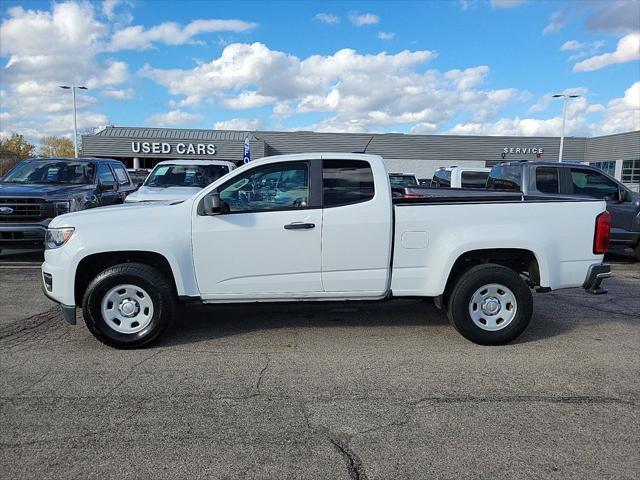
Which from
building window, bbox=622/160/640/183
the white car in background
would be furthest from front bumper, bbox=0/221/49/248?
building window, bbox=622/160/640/183

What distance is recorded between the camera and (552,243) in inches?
203

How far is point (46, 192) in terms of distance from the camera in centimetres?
929

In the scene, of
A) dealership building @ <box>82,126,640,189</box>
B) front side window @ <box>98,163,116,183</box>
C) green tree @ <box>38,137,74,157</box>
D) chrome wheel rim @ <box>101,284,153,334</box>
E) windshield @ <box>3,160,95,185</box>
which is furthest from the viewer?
green tree @ <box>38,137,74,157</box>

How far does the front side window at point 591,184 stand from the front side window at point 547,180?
35cm

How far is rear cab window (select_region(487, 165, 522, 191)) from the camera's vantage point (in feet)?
33.9

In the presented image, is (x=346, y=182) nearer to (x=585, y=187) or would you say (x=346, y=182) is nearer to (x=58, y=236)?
(x=58, y=236)

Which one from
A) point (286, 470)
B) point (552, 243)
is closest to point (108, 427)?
point (286, 470)

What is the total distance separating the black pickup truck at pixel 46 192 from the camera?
891 cm

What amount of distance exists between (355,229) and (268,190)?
3.12ft

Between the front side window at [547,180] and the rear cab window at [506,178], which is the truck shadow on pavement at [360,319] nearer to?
the front side window at [547,180]

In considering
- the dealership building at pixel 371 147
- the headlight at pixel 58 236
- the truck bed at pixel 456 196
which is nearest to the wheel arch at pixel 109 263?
the headlight at pixel 58 236

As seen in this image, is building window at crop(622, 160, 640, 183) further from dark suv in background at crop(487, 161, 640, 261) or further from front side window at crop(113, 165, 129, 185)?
front side window at crop(113, 165, 129, 185)

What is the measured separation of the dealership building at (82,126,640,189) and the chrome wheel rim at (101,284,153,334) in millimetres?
44406

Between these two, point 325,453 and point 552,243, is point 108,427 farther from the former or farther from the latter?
point 552,243
